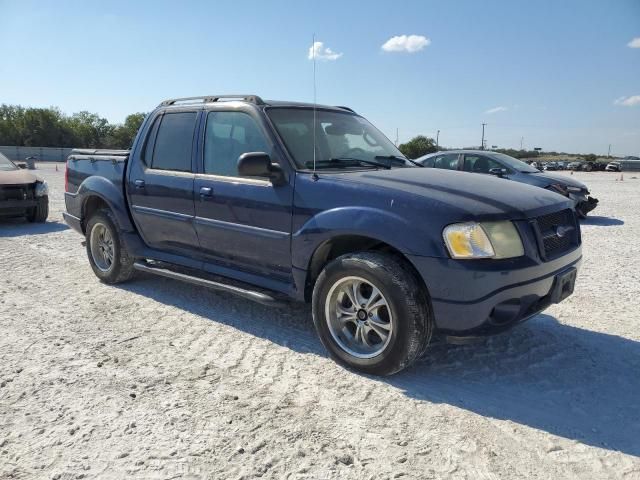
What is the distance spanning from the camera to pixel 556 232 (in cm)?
350

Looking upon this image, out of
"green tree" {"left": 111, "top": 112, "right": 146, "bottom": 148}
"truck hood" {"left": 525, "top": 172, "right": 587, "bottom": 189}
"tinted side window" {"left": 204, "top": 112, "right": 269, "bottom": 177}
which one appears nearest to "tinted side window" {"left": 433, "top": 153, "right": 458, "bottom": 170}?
"truck hood" {"left": 525, "top": 172, "right": 587, "bottom": 189}

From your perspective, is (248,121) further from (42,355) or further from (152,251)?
(42,355)

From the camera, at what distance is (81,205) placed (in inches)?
225

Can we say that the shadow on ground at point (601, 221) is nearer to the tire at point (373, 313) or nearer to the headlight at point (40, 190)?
the tire at point (373, 313)

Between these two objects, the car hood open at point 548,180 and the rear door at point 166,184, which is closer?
the rear door at point 166,184

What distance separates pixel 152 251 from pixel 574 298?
4.26 m

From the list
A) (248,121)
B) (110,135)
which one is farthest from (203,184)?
(110,135)

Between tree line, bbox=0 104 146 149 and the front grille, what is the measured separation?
79.5 m

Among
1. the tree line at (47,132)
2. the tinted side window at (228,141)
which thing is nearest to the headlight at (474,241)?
the tinted side window at (228,141)

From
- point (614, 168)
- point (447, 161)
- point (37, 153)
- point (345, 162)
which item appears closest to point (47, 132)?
point (37, 153)

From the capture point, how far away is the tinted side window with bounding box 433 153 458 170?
1125cm

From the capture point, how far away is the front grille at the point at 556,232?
3.31m

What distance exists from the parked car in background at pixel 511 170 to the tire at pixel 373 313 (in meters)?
7.38

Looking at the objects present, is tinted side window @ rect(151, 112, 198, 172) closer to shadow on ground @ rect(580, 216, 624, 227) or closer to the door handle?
the door handle
